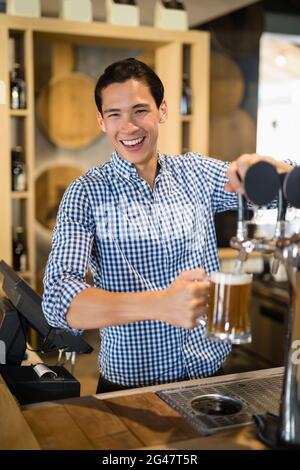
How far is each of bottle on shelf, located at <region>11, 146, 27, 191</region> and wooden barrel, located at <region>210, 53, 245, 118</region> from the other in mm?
1597

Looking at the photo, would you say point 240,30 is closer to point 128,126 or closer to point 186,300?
point 128,126

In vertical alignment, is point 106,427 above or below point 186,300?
below

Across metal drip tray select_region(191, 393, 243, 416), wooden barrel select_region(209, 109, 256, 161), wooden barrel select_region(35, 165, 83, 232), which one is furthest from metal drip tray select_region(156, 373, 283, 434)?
wooden barrel select_region(209, 109, 256, 161)

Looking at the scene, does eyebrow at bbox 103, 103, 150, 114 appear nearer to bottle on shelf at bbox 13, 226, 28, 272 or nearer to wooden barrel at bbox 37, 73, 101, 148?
bottle on shelf at bbox 13, 226, 28, 272

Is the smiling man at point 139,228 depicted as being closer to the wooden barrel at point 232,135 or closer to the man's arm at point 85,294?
the man's arm at point 85,294

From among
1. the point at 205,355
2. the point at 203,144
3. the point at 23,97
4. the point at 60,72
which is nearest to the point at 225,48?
the point at 203,144

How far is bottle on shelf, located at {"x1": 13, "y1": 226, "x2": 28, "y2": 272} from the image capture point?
364 cm

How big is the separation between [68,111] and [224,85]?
123 centimetres

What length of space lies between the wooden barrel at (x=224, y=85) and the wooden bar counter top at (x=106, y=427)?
3.38 metres

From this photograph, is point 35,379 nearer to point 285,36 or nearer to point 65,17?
point 65,17

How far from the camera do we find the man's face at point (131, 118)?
1700 mm

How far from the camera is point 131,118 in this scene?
172 cm

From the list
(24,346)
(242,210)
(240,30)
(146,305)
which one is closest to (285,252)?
(242,210)

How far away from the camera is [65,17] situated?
11.8ft
